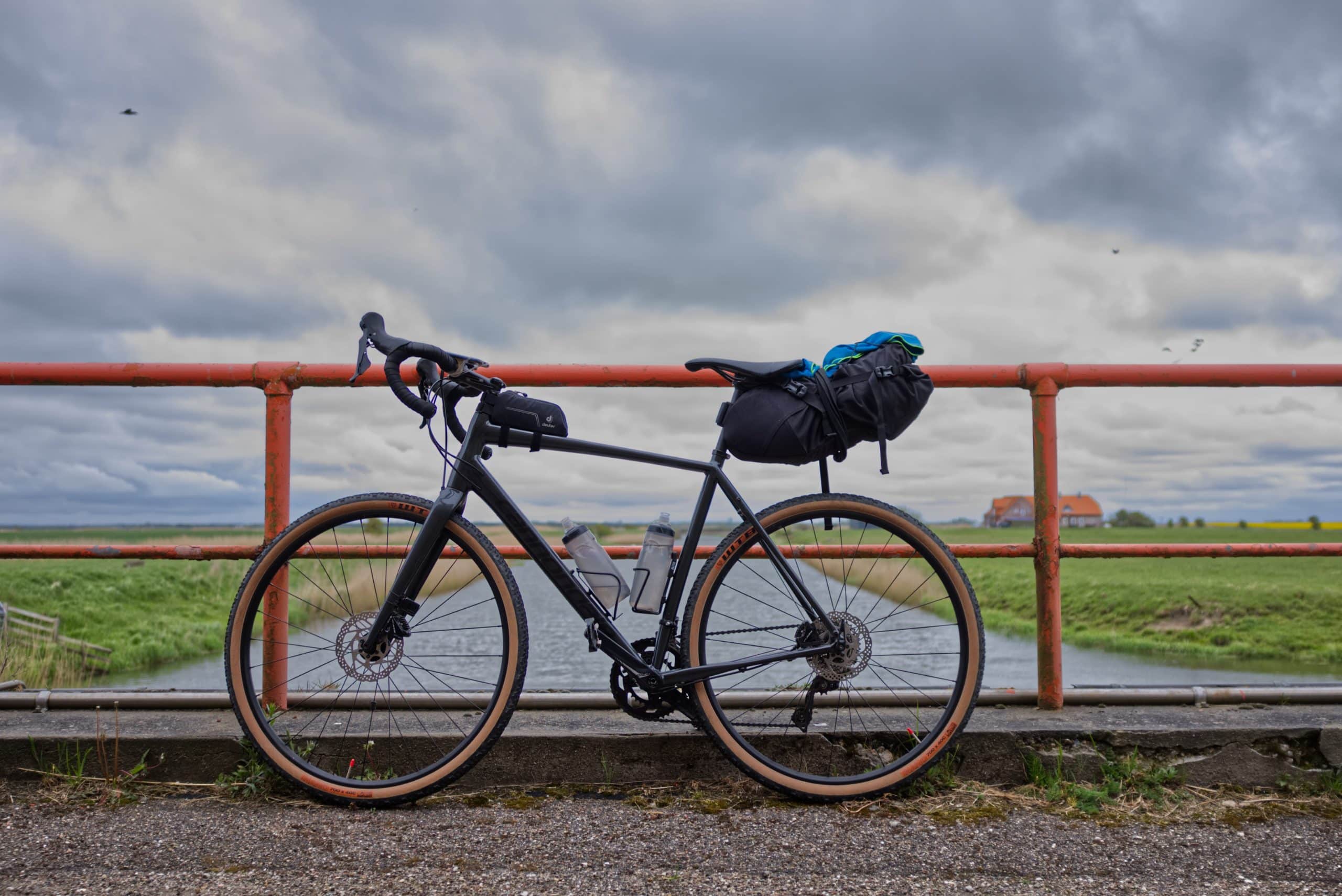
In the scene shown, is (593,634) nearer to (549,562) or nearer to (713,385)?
(549,562)

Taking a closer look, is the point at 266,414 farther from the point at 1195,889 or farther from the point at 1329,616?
the point at 1329,616

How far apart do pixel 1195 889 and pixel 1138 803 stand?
0.53 meters

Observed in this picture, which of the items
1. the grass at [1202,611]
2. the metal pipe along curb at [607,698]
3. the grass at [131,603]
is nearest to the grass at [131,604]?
the grass at [131,603]

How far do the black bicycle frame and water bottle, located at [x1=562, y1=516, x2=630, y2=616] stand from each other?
0.03m

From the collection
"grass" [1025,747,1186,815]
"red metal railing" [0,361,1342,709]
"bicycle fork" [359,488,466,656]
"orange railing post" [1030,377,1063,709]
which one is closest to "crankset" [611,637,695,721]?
"bicycle fork" [359,488,466,656]

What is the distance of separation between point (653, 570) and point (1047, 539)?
1349 millimetres

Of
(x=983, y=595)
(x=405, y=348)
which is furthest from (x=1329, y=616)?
(x=405, y=348)

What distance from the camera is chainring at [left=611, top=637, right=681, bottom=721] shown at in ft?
7.90

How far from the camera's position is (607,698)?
2902 mm

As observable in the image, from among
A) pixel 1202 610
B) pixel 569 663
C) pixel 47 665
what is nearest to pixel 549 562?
pixel 569 663

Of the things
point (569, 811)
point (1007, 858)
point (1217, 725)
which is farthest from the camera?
point (1217, 725)

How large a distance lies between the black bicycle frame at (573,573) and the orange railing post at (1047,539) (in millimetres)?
859

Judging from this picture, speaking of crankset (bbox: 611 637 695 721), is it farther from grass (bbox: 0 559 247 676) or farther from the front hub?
grass (bbox: 0 559 247 676)

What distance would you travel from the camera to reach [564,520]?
2.50 metres
